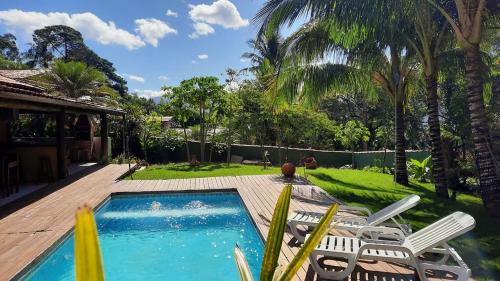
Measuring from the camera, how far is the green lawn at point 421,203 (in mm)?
4949

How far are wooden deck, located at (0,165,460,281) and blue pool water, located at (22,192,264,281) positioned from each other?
0.89ft

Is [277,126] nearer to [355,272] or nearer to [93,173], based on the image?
[93,173]

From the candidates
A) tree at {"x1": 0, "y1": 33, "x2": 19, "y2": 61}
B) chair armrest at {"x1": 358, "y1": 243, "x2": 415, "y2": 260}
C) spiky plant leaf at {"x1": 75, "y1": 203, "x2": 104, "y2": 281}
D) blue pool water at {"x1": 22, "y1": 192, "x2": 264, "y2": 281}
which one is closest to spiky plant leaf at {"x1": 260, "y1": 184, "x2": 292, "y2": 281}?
spiky plant leaf at {"x1": 75, "y1": 203, "x2": 104, "y2": 281}

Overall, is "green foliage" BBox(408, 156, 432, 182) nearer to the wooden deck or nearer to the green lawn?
the green lawn

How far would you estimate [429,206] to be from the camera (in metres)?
8.19

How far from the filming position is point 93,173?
13.3m

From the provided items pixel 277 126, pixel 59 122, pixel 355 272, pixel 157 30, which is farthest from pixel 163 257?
pixel 157 30

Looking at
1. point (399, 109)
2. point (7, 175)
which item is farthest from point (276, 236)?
point (399, 109)

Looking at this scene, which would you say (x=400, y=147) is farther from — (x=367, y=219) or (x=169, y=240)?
(x=169, y=240)

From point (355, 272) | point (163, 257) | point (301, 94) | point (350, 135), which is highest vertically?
point (301, 94)

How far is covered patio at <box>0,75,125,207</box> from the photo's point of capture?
28.7 ft

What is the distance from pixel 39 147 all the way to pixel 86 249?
489 inches

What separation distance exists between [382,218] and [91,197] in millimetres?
7076

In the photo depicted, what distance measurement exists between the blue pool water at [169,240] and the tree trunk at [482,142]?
449 centimetres
